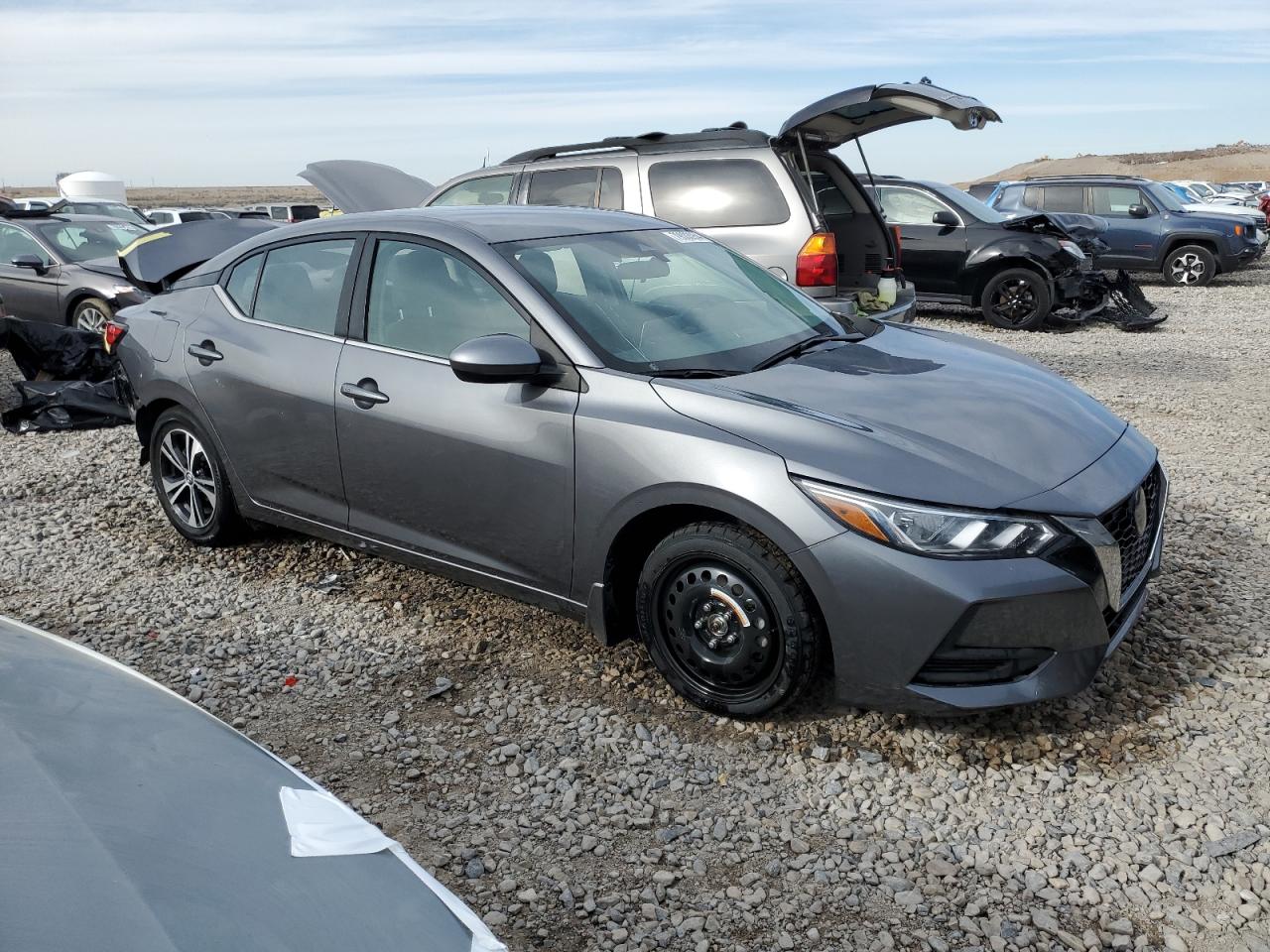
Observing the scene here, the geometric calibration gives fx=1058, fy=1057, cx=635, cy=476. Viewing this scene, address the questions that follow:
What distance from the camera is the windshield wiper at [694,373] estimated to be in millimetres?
3660

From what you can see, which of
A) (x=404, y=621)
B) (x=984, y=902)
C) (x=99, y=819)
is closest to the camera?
(x=99, y=819)

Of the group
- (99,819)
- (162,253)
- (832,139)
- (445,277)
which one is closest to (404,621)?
(445,277)

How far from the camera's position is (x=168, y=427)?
5.25 metres

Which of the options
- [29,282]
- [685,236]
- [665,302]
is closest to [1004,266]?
Answer: [685,236]

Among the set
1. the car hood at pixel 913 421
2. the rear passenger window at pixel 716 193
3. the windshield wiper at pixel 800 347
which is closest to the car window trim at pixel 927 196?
the rear passenger window at pixel 716 193

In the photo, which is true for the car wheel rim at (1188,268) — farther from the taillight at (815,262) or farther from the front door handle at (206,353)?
the front door handle at (206,353)

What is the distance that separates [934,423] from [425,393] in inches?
73.4

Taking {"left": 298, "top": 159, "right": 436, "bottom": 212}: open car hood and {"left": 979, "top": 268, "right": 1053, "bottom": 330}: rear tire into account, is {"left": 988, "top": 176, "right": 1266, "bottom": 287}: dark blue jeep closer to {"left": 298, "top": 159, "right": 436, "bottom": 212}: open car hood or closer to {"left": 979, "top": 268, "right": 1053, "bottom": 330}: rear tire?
{"left": 979, "top": 268, "right": 1053, "bottom": 330}: rear tire

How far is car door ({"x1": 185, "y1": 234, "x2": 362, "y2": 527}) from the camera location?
440cm

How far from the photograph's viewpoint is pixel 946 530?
10.1 feet

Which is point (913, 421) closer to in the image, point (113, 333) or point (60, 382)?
point (113, 333)

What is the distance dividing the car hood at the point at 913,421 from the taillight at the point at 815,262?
363 cm

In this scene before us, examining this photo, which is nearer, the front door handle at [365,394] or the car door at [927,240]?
the front door handle at [365,394]

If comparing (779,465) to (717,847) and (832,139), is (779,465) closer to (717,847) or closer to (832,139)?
(717,847)
